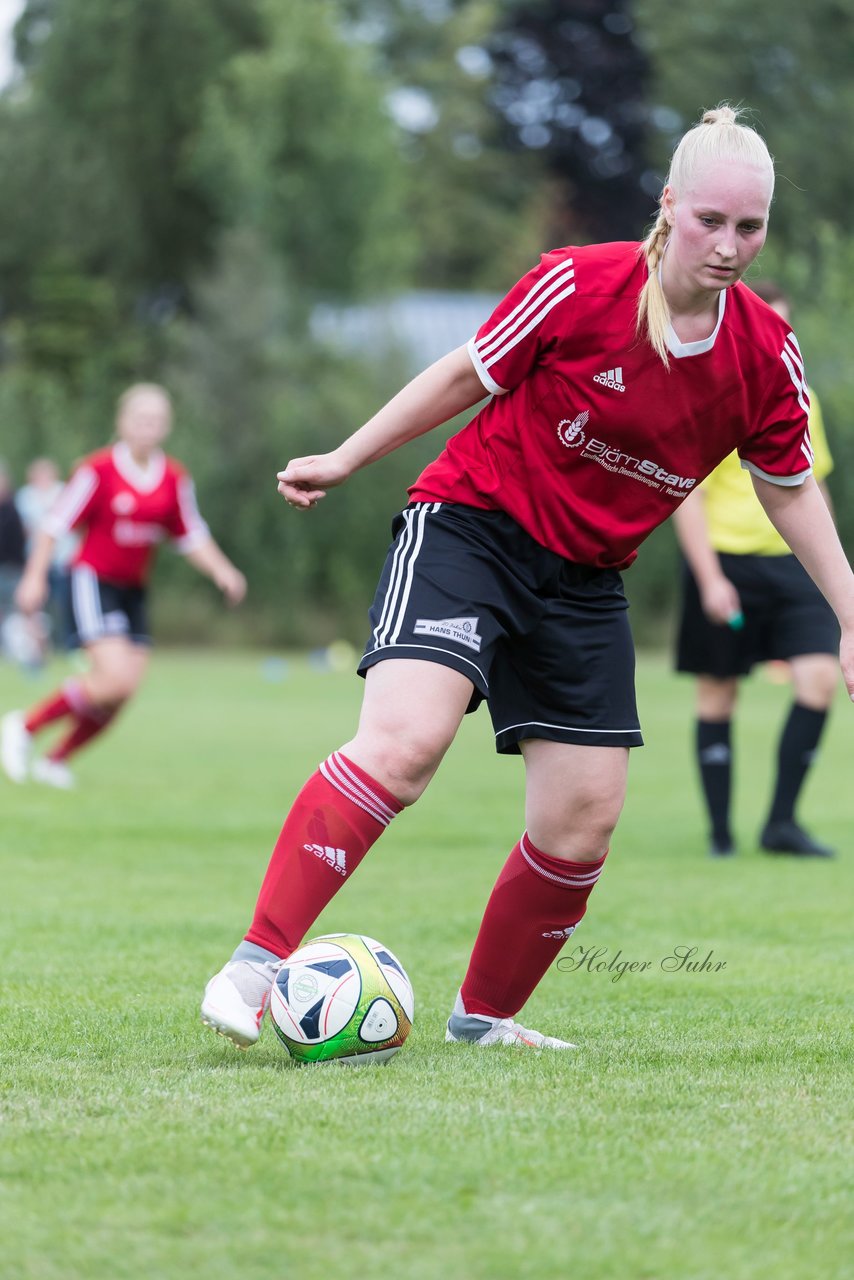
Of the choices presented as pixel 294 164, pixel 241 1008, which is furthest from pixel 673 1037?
pixel 294 164

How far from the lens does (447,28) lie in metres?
48.9

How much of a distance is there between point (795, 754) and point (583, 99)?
38797mm

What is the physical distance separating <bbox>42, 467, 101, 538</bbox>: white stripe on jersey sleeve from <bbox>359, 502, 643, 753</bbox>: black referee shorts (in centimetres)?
634

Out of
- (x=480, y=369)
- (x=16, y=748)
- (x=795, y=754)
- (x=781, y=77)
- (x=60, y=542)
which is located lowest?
(x=16, y=748)

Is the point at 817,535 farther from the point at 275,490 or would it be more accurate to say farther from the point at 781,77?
the point at 781,77

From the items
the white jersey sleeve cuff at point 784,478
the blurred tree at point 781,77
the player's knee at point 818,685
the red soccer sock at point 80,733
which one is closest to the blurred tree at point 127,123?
the blurred tree at point 781,77

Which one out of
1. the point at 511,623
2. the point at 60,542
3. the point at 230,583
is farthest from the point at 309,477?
the point at 60,542

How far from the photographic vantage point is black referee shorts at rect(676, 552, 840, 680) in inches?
316

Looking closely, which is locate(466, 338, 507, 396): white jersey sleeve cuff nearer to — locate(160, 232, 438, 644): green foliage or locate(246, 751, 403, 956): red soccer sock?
locate(246, 751, 403, 956): red soccer sock

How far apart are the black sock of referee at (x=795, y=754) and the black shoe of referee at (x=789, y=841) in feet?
0.13

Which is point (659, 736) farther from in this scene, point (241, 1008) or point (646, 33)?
point (646, 33)

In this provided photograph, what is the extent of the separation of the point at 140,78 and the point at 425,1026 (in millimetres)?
36959

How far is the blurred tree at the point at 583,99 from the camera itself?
4259 centimetres

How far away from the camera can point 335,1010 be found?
3896mm
